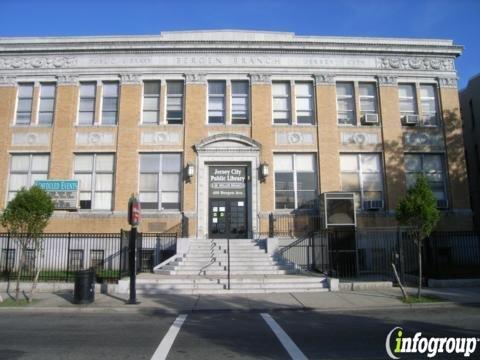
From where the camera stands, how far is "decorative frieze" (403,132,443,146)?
74.3ft

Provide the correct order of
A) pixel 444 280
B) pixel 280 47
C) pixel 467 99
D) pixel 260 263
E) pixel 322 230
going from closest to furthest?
pixel 444 280, pixel 260 263, pixel 322 230, pixel 280 47, pixel 467 99

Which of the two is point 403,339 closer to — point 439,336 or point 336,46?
point 439,336

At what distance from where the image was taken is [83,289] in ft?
41.9

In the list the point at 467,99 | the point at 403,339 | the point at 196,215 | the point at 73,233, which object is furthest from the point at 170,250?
the point at 467,99

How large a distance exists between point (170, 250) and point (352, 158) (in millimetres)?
10876

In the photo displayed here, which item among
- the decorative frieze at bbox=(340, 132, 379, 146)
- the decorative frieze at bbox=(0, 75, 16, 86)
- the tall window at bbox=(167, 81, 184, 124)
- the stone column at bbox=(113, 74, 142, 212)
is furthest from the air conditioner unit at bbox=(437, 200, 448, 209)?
the decorative frieze at bbox=(0, 75, 16, 86)

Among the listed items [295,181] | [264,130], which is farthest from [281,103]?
[295,181]

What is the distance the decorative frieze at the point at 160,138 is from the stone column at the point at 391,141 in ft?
36.8

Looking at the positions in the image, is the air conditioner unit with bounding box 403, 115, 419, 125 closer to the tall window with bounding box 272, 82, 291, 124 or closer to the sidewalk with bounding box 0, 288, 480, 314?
A: the tall window with bounding box 272, 82, 291, 124

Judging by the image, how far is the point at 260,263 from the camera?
1747 centimetres

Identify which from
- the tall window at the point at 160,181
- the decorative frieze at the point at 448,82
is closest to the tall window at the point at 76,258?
the tall window at the point at 160,181

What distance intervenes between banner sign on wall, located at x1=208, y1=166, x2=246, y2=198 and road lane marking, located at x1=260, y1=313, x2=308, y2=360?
11559 mm

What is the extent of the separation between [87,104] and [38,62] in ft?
12.0

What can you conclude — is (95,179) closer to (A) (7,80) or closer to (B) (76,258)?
(B) (76,258)
